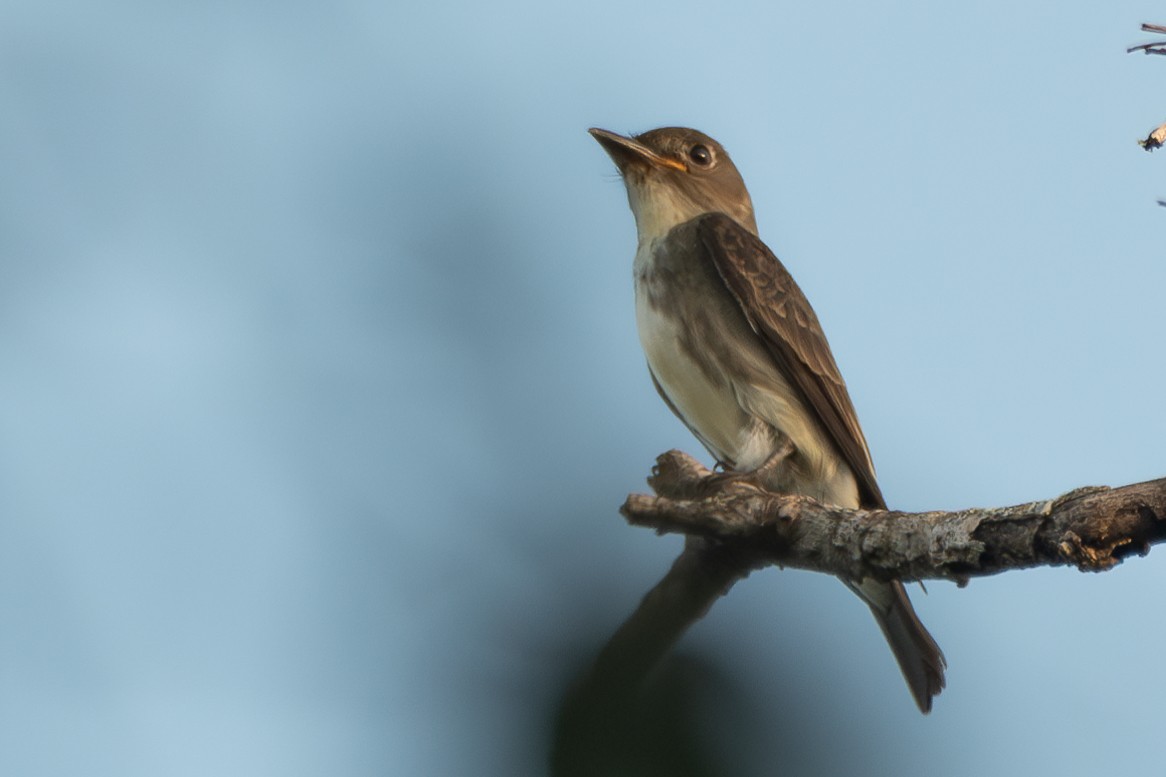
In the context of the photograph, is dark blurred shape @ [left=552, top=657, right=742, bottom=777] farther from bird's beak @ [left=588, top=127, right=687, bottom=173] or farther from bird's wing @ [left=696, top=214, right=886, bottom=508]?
bird's beak @ [left=588, top=127, right=687, bottom=173]

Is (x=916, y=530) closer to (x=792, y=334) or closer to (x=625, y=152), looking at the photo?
(x=792, y=334)

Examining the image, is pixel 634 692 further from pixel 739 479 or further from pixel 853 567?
pixel 739 479

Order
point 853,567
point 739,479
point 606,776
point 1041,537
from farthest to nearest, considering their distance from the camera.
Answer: point 739,479 < point 853,567 < point 1041,537 < point 606,776

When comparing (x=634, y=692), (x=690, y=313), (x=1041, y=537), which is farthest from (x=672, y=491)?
(x=634, y=692)

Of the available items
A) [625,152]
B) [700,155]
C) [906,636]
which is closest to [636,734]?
[906,636]

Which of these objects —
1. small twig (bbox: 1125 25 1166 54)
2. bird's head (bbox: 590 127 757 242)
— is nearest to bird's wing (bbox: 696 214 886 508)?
bird's head (bbox: 590 127 757 242)
